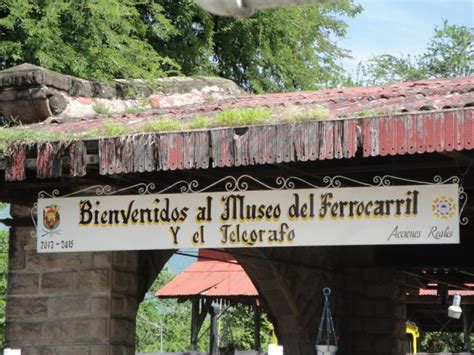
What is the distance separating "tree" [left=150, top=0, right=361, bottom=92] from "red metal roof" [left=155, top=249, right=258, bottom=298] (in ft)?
11.3

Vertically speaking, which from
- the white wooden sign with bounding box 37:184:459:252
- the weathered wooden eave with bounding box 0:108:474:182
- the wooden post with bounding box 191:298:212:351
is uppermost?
the weathered wooden eave with bounding box 0:108:474:182

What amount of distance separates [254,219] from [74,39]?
1023cm

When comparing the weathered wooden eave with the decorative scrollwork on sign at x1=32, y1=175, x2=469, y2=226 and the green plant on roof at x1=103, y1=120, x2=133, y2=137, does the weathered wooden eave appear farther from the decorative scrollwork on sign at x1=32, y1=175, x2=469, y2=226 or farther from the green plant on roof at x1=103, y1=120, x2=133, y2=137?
the decorative scrollwork on sign at x1=32, y1=175, x2=469, y2=226

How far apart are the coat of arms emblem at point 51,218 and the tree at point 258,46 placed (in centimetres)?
1201

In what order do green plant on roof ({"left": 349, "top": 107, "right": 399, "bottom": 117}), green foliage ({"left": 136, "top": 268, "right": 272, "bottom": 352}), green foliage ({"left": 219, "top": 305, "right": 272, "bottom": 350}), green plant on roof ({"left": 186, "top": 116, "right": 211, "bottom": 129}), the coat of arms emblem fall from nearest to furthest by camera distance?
green plant on roof ({"left": 349, "top": 107, "right": 399, "bottom": 117}) < green plant on roof ({"left": 186, "top": 116, "right": 211, "bottom": 129}) < the coat of arms emblem < green foliage ({"left": 219, "top": 305, "right": 272, "bottom": 350}) < green foliage ({"left": 136, "top": 268, "right": 272, "bottom": 352})

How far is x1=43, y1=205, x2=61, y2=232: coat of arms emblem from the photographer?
7.93 metres

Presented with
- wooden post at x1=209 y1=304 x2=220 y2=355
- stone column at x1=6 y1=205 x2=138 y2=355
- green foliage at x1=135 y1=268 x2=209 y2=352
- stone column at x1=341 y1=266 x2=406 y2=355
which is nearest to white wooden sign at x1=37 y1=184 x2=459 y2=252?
stone column at x1=6 y1=205 x2=138 y2=355

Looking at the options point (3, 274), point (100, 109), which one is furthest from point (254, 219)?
point (3, 274)

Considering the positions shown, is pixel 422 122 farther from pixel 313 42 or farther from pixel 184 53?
pixel 313 42

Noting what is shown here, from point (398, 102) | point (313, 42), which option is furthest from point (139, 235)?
point (313, 42)

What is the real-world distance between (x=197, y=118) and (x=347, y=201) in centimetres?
112

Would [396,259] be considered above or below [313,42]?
below

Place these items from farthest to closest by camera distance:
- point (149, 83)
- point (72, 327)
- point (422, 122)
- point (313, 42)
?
point (313, 42), point (149, 83), point (72, 327), point (422, 122)

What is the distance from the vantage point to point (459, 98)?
7.16m
